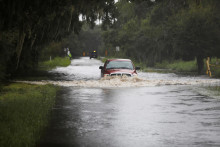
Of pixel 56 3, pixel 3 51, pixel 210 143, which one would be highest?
pixel 56 3

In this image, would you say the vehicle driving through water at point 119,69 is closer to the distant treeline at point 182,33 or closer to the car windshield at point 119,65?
the car windshield at point 119,65

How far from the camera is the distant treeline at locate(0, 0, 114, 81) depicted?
14.1 metres

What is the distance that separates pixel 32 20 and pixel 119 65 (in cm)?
1077

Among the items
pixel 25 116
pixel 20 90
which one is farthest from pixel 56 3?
pixel 20 90

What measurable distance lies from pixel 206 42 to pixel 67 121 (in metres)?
32.2

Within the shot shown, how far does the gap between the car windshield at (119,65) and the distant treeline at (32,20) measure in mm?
3018

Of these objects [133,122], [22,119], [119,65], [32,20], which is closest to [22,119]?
[22,119]

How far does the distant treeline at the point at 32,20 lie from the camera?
14.1 m

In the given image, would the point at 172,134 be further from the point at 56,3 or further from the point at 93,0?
the point at 93,0

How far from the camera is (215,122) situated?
1184 cm

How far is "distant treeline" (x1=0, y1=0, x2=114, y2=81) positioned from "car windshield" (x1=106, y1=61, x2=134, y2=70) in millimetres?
3018

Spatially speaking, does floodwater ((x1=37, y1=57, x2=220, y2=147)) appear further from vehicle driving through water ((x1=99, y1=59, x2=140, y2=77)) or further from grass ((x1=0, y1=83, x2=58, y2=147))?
vehicle driving through water ((x1=99, y1=59, x2=140, y2=77))

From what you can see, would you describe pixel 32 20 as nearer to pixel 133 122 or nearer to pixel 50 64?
pixel 133 122

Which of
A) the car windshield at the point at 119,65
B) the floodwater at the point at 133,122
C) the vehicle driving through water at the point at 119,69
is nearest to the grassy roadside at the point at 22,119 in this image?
the floodwater at the point at 133,122
